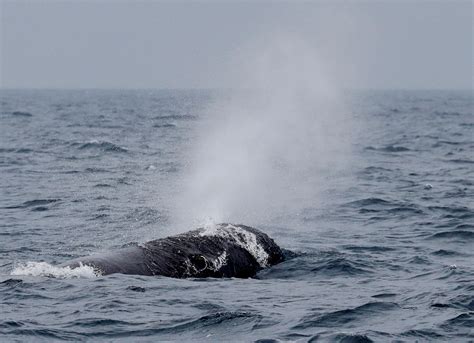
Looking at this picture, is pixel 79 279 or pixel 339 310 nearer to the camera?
pixel 339 310

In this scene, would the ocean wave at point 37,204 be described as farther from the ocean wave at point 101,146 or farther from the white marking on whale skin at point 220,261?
the ocean wave at point 101,146

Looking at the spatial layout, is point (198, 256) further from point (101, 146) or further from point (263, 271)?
A: point (101, 146)

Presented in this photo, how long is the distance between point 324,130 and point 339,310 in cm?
6778

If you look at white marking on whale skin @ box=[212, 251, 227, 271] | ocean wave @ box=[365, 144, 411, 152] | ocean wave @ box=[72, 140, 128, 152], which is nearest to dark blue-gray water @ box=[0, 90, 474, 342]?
white marking on whale skin @ box=[212, 251, 227, 271]

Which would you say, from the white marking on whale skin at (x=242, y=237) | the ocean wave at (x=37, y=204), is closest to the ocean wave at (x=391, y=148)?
the ocean wave at (x=37, y=204)

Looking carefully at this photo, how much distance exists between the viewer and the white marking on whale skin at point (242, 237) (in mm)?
20547

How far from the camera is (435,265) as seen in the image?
68.2 ft

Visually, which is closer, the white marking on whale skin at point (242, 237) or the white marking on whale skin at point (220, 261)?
the white marking on whale skin at point (220, 261)

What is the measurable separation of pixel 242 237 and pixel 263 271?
118 centimetres

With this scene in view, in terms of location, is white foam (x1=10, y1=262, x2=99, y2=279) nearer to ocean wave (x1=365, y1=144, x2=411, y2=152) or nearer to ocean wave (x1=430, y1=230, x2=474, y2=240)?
ocean wave (x1=430, y1=230, x2=474, y2=240)

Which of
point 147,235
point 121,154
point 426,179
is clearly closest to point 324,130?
point 121,154

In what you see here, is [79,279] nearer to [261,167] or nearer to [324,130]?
[261,167]

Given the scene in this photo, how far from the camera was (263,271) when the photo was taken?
→ 2009cm

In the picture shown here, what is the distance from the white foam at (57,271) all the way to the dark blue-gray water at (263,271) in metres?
0.06
